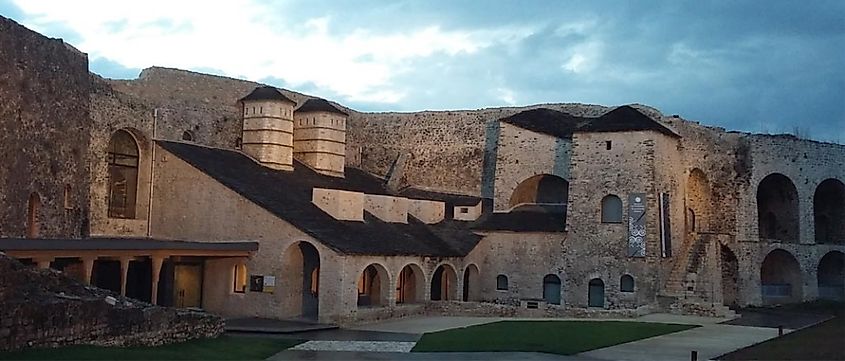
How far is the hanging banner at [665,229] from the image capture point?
30406 millimetres

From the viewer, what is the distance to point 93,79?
24953mm

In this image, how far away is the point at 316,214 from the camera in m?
26.4

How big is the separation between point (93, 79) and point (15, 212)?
20.3ft

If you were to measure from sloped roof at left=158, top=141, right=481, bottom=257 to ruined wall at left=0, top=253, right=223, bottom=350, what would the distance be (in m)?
7.91

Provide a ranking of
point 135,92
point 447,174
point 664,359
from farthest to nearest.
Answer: point 447,174 → point 135,92 → point 664,359

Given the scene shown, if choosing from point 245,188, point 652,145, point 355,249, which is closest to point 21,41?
Answer: point 245,188

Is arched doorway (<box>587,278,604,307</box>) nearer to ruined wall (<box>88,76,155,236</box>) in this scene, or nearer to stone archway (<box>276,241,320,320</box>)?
stone archway (<box>276,241,320,320</box>)

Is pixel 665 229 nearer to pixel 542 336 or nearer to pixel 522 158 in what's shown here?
pixel 522 158

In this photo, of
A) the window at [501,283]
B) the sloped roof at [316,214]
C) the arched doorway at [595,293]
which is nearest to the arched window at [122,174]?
the sloped roof at [316,214]

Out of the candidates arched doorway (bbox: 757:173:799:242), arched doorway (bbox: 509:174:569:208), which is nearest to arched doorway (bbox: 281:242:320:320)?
arched doorway (bbox: 509:174:569:208)

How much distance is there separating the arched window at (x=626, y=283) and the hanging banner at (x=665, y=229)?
1.38m

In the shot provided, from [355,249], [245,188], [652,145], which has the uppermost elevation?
[652,145]

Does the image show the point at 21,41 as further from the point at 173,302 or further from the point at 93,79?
the point at 173,302

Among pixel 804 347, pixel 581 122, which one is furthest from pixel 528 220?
pixel 804 347
